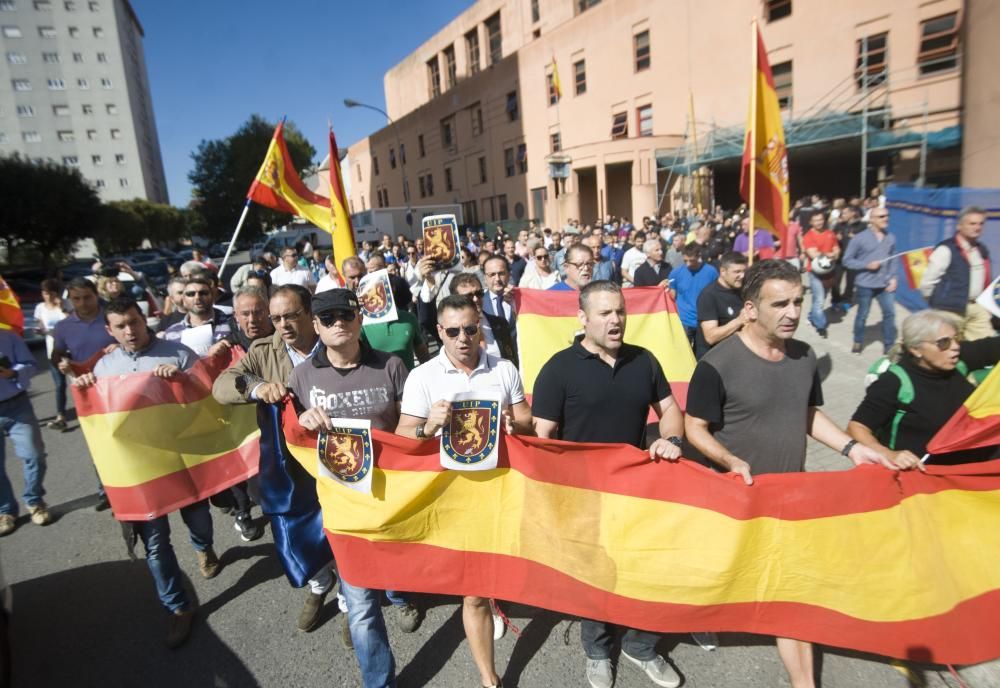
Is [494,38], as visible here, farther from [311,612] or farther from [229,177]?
[311,612]

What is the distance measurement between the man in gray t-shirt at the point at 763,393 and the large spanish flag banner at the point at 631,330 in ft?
8.42

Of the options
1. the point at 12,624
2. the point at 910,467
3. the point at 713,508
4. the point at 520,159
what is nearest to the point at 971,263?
the point at 910,467

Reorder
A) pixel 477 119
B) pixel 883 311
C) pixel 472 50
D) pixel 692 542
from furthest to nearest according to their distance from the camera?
pixel 472 50 → pixel 477 119 → pixel 883 311 → pixel 692 542

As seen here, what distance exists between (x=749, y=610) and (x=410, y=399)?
6.24 ft

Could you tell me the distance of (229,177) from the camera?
53844 millimetres

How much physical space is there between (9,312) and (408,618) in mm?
4655

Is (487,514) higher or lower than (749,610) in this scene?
higher

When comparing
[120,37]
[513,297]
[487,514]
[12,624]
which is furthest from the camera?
[120,37]

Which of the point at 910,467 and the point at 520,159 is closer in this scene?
the point at 910,467

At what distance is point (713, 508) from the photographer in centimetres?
252

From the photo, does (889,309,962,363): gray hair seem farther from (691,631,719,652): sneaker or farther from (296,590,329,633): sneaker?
(296,590,329,633): sneaker

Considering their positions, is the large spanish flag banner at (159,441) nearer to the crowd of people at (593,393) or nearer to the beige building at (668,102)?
the crowd of people at (593,393)

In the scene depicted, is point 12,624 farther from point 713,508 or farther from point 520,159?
point 520,159

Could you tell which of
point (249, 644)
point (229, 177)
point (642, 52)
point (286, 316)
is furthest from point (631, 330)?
point (229, 177)
